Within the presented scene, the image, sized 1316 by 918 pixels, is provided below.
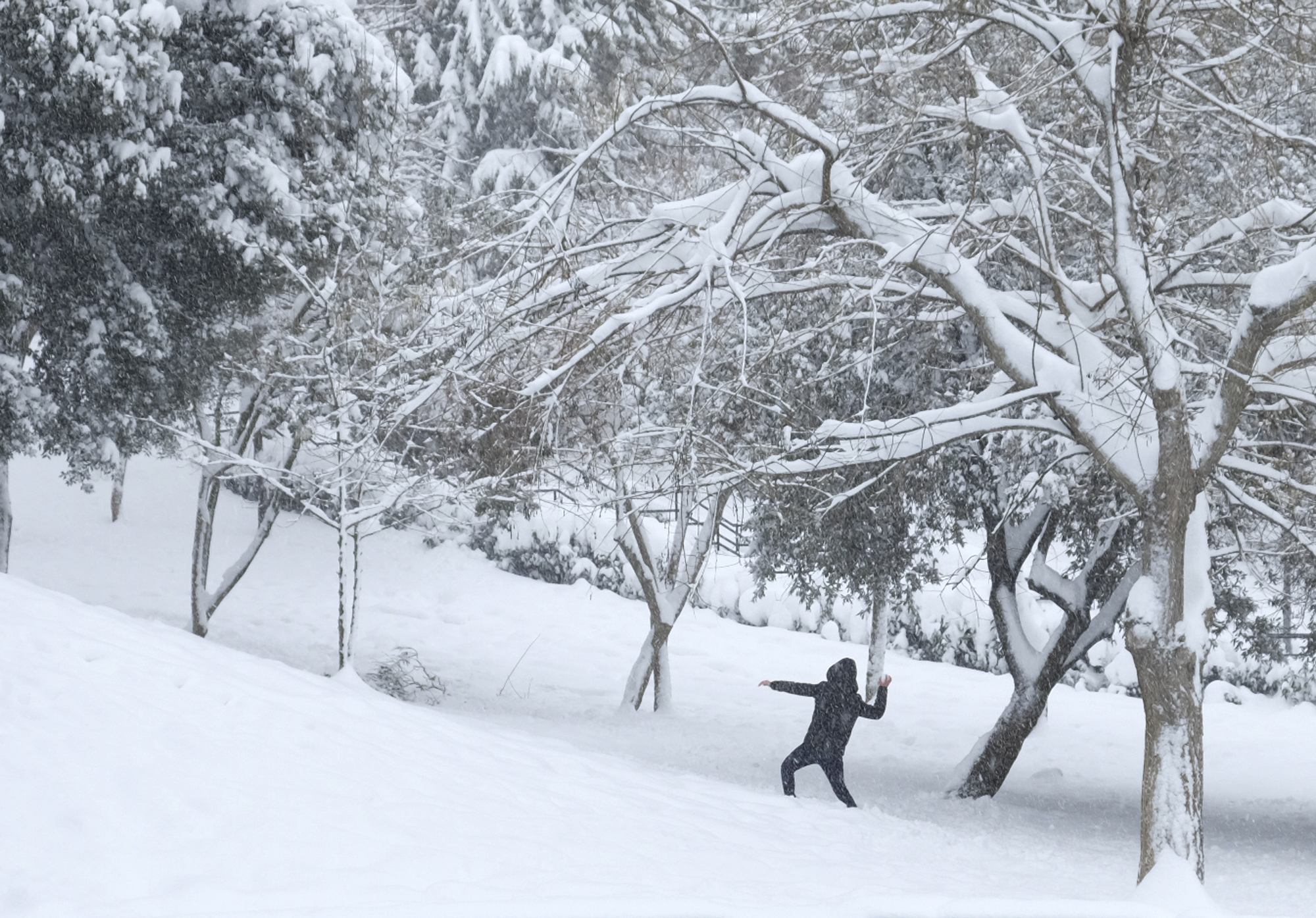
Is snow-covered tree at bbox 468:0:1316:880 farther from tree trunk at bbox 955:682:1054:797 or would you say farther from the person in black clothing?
tree trunk at bbox 955:682:1054:797

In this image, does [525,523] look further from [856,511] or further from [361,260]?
[856,511]

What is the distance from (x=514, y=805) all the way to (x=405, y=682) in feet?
25.1

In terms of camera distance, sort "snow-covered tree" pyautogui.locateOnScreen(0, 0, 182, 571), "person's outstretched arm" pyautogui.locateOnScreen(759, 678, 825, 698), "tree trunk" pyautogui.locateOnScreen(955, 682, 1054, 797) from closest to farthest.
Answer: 1. "person's outstretched arm" pyautogui.locateOnScreen(759, 678, 825, 698)
2. "snow-covered tree" pyautogui.locateOnScreen(0, 0, 182, 571)
3. "tree trunk" pyautogui.locateOnScreen(955, 682, 1054, 797)

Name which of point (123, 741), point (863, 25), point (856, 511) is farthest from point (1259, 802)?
point (123, 741)

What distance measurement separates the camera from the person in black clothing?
8.69m

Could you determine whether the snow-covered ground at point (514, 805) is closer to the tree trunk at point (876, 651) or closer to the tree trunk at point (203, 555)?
the tree trunk at point (876, 651)

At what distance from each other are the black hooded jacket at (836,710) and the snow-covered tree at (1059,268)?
2.70m

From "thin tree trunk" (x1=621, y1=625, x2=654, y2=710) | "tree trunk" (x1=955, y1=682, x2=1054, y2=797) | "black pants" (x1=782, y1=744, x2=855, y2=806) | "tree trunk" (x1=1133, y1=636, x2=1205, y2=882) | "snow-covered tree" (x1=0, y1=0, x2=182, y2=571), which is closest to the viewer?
"tree trunk" (x1=1133, y1=636, x2=1205, y2=882)

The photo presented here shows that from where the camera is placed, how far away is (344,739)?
6215mm

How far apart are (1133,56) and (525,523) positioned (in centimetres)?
1704

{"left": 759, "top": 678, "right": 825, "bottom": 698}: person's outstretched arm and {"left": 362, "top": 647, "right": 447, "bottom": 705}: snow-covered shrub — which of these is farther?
{"left": 362, "top": 647, "right": 447, "bottom": 705}: snow-covered shrub

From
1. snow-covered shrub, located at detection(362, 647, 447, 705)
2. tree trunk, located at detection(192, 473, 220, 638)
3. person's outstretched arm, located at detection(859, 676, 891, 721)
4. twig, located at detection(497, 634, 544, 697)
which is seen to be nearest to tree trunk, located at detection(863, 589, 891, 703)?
twig, located at detection(497, 634, 544, 697)

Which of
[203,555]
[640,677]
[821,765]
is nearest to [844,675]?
[821,765]

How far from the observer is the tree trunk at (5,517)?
11031mm
